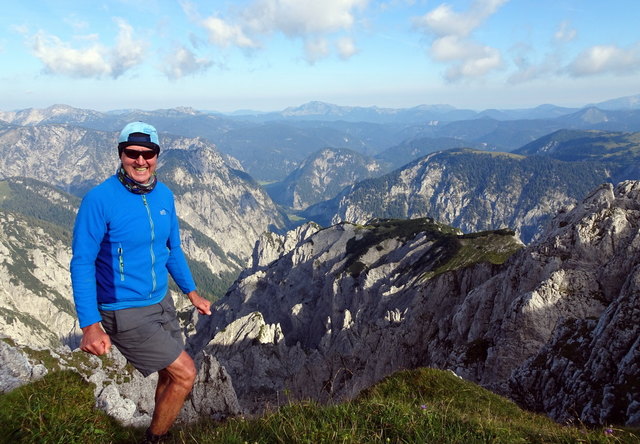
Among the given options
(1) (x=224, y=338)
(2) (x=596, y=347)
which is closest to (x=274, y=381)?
(1) (x=224, y=338)

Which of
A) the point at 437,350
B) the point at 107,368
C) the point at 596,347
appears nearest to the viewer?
the point at 596,347

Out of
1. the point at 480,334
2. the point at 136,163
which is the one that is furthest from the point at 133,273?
the point at 480,334

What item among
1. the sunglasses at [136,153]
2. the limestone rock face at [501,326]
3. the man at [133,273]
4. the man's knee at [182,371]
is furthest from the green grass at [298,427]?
the sunglasses at [136,153]

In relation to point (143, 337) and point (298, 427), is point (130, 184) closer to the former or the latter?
point (143, 337)

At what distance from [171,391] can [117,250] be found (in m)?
2.91

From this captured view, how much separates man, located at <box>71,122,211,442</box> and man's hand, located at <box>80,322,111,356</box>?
0.01 meters

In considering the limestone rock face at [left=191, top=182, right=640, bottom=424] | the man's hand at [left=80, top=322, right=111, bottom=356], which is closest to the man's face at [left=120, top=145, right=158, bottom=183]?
the man's hand at [left=80, top=322, right=111, bottom=356]

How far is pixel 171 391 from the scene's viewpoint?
7.43 meters

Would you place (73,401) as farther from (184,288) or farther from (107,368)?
(107,368)

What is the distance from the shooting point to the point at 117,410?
9836 millimetres

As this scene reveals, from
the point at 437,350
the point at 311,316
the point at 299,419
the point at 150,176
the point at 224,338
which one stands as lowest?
the point at 311,316

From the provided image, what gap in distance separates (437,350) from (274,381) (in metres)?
49.6

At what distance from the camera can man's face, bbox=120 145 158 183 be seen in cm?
711

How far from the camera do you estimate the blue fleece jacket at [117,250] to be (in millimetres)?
6391
